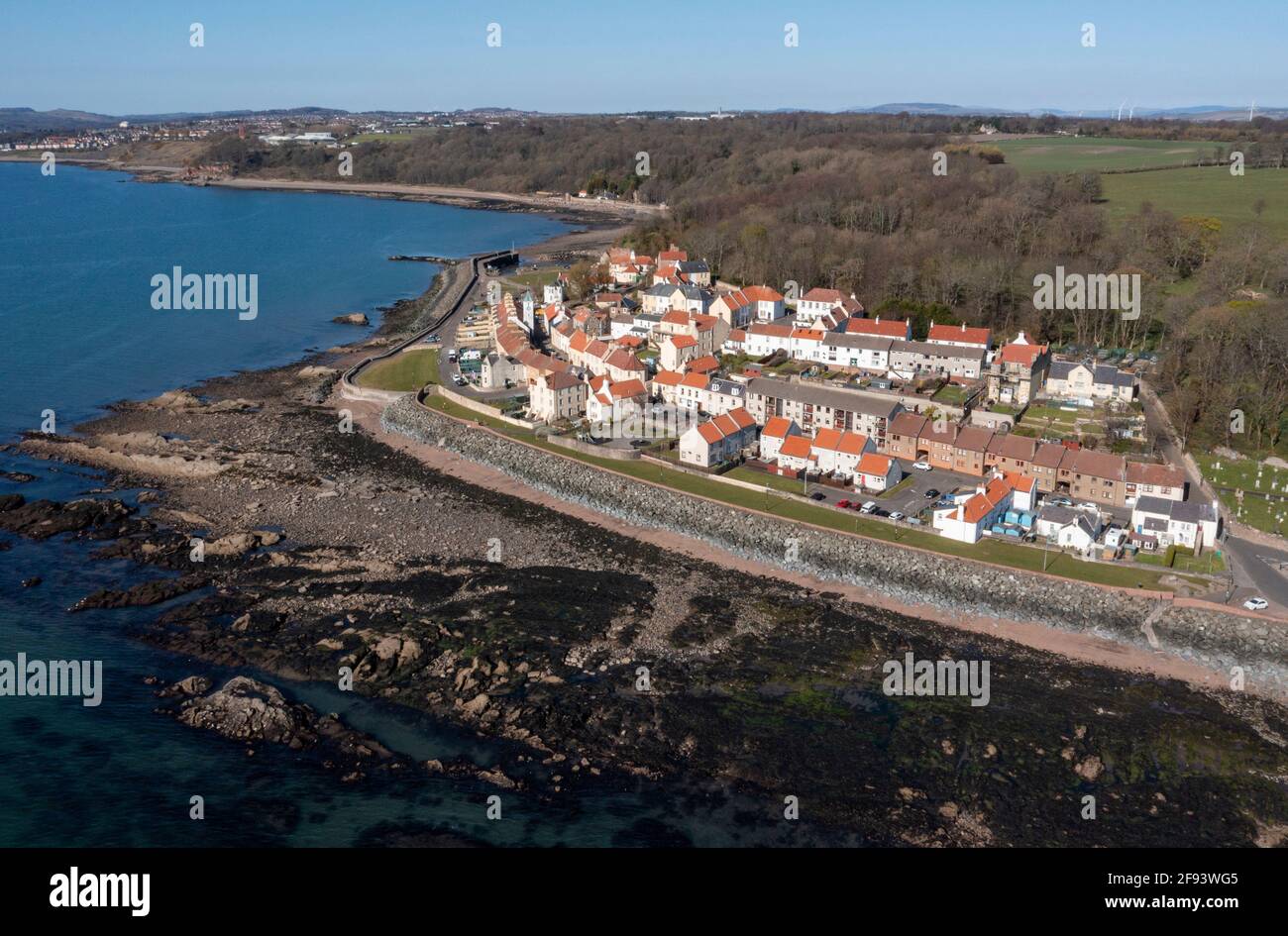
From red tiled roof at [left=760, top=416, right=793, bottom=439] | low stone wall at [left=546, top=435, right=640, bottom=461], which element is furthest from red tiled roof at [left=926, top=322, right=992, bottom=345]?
low stone wall at [left=546, top=435, right=640, bottom=461]

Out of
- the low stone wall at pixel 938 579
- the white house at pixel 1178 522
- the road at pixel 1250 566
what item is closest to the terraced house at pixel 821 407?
the low stone wall at pixel 938 579

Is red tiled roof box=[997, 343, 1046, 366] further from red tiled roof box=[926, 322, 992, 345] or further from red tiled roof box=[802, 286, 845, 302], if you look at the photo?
red tiled roof box=[802, 286, 845, 302]

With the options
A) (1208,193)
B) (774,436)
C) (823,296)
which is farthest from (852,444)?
(1208,193)

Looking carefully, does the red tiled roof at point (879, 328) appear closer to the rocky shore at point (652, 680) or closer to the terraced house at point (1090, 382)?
the terraced house at point (1090, 382)

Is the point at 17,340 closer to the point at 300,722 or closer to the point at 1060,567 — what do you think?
the point at 300,722

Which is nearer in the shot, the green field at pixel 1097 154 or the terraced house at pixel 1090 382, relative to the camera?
the terraced house at pixel 1090 382

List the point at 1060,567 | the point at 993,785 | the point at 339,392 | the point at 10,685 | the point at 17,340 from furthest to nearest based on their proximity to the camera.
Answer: the point at 17,340
the point at 339,392
the point at 1060,567
the point at 10,685
the point at 993,785
